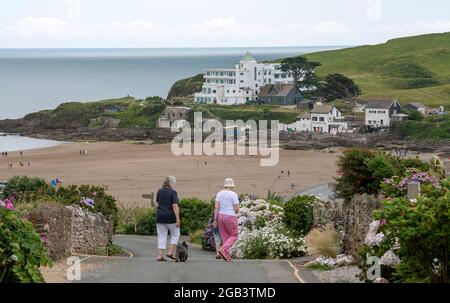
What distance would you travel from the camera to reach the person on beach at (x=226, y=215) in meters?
16.5

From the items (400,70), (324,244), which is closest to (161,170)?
(324,244)

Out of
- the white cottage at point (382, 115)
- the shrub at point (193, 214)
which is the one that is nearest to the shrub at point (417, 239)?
the shrub at point (193, 214)

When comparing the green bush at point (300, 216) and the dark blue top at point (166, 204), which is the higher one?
the dark blue top at point (166, 204)

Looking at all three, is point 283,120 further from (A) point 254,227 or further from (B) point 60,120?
(A) point 254,227

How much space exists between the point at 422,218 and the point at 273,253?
10.3 metres

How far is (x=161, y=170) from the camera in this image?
67.2 m

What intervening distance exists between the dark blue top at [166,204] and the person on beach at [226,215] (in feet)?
2.49

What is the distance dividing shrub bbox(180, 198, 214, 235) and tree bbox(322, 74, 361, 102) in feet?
279

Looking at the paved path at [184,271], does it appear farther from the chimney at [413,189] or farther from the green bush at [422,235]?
the chimney at [413,189]

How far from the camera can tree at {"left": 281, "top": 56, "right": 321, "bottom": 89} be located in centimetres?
12631

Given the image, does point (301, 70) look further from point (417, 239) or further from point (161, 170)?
point (417, 239)

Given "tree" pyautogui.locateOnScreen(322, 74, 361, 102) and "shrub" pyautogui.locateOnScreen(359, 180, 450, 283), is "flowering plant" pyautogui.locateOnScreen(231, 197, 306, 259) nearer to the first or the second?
"shrub" pyautogui.locateOnScreen(359, 180, 450, 283)

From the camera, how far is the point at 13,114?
131125mm

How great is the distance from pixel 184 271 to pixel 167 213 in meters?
2.29
